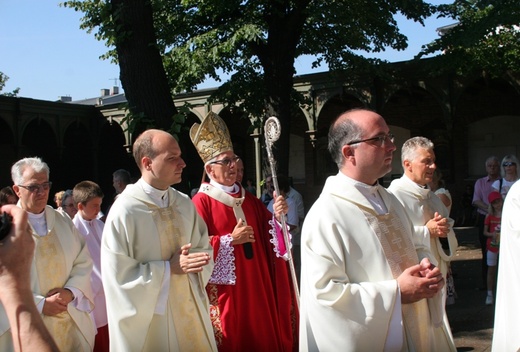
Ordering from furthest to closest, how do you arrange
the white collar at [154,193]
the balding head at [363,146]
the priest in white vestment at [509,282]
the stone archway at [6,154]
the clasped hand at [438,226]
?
the stone archway at [6,154] < the clasped hand at [438,226] < the white collar at [154,193] < the priest in white vestment at [509,282] < the balding head at [363,146]

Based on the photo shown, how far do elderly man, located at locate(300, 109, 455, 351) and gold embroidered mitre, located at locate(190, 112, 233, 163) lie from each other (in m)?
2.36

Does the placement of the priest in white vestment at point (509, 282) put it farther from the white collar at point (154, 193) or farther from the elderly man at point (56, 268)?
the elderly man at point (56, 268)

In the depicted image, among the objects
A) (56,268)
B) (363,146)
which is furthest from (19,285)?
(56,268)

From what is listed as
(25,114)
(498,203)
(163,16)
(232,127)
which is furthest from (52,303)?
(232,127)

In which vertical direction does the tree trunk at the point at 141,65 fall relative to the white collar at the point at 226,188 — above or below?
above

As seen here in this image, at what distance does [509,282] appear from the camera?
11.6 feet

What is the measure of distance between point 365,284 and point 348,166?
1.91 feet

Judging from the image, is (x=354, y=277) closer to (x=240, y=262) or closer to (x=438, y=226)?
(x=438, y=226)

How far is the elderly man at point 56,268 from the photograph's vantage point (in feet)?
14.2

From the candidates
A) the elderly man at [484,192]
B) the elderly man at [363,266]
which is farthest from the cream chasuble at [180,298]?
the elderly man at [484,192]

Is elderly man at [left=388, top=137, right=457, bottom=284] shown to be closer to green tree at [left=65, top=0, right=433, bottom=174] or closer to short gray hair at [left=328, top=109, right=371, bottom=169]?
short gray hair at [left=328, top=109, right=371, bottom=169]

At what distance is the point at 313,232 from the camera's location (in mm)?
3049

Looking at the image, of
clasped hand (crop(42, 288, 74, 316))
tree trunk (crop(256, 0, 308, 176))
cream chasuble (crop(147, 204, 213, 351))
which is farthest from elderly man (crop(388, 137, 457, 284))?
tree trunk (crop(256, 0, 308, 176))

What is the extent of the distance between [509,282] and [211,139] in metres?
2.81
